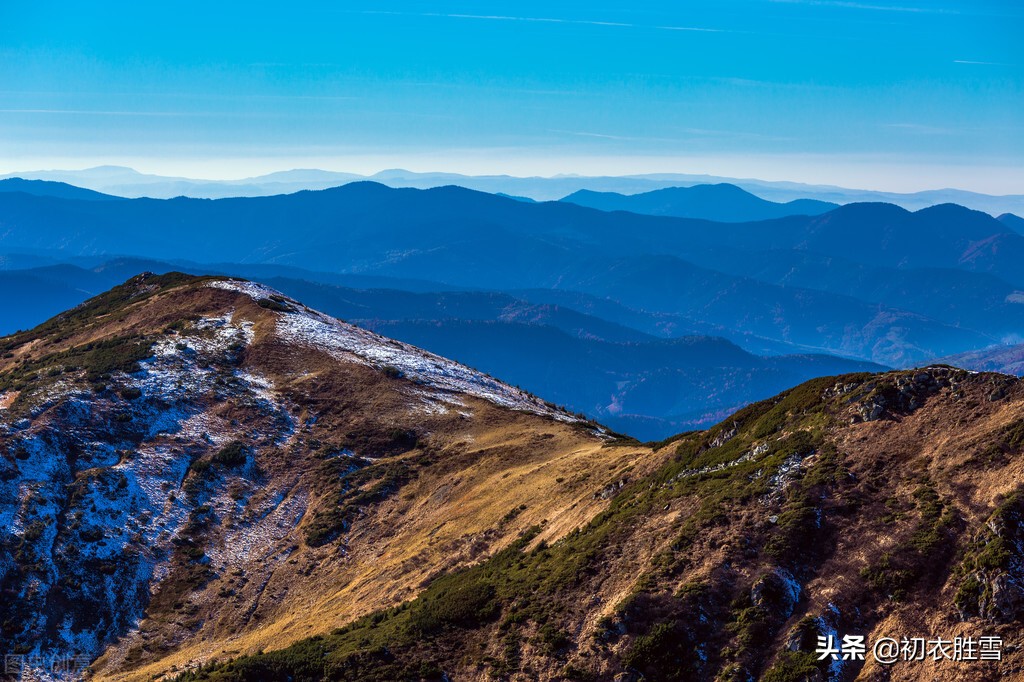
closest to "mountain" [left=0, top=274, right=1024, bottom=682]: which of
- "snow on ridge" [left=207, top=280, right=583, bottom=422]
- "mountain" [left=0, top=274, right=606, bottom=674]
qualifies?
"mountain" [left=0, top=274, right=606, bottom=674]

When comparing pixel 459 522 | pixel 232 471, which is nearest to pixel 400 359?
pixel 232 471

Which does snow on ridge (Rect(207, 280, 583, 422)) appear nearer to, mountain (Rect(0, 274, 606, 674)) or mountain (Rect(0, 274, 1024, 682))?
mountain (Rect(0, 274, 606, 674))

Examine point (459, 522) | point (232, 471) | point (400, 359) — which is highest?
point (400, 359)

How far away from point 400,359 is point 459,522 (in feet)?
137

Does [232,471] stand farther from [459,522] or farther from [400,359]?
[400,359]

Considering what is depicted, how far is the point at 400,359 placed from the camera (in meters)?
96.5

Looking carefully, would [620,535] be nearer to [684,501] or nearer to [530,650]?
[684,501]

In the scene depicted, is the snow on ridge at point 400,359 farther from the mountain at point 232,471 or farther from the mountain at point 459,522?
the mountain at point 459,522

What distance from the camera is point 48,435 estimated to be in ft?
223

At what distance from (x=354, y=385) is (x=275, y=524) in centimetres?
2278

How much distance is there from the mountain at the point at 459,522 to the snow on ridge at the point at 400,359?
2.58 feet

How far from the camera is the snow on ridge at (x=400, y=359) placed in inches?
3588

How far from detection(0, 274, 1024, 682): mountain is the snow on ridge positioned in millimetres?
788

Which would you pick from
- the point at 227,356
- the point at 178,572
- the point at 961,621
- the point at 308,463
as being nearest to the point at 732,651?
the point at 961,621
